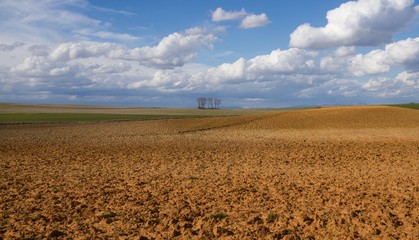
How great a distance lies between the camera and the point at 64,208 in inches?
469

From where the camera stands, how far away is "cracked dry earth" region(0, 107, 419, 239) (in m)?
9.80

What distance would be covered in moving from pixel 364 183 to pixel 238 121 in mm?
40358

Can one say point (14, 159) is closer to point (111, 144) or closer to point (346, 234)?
point (111, 144)

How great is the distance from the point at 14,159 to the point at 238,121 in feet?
118

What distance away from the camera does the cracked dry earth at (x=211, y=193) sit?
9797 millimetres

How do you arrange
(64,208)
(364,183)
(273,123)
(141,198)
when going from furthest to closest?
(273,123), (364,183), (141,198), (64,208)

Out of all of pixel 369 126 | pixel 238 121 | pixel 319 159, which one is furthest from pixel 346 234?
pixel 238 121

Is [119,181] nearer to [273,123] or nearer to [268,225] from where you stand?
[268,225]

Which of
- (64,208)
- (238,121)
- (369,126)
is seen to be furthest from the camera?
(238,121)

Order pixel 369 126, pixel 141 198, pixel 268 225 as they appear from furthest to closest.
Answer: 1. pixel 369 126
2. pixel 141 198
3. pixel 268 225

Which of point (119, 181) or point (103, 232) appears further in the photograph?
point (119, 181)

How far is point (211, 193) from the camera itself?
1363cm

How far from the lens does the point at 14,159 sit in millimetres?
22828

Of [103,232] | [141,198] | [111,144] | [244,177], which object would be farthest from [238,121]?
[103,232]
